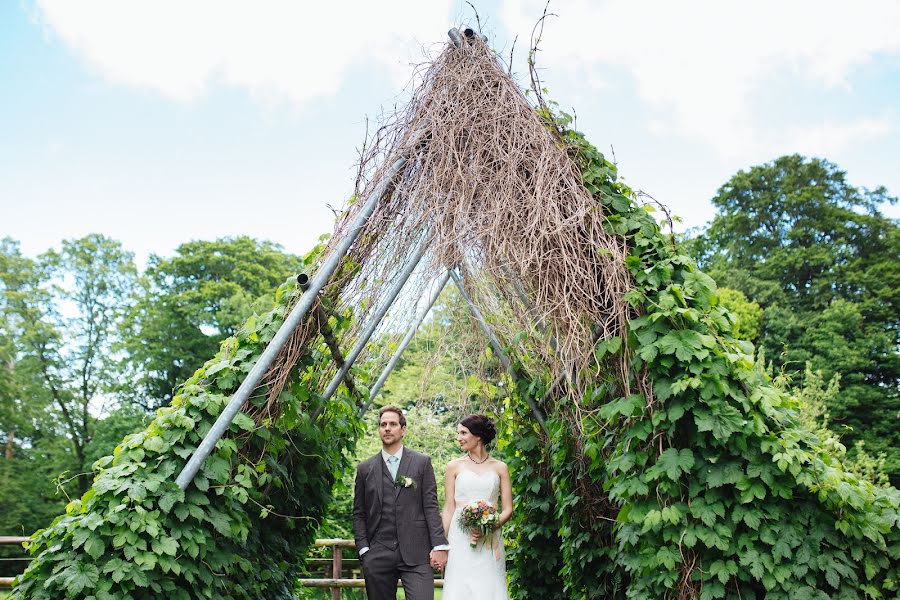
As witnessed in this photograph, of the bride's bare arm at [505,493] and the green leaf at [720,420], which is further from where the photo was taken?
the bride's bare arm at [505,493]

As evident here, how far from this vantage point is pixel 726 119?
31.5 meters

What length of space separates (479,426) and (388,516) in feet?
3.10

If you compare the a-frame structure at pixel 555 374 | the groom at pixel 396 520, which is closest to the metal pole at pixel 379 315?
the a-frame structure at pixel 555 374

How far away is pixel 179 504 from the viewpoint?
13.1 ft

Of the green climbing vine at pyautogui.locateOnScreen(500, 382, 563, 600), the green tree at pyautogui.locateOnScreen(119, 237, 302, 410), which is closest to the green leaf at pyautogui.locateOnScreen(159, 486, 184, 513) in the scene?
the green climbing vine at pyautogui.locateOnScreen(500, 382, 563, 600)

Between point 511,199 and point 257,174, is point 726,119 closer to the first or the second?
point 257,174

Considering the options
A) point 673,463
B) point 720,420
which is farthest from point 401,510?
point 720,420

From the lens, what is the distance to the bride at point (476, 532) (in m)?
5.26

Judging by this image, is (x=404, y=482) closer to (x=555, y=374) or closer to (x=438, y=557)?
(x=438, y=557)

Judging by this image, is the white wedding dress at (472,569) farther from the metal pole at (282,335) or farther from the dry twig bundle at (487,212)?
the metal pole at (282,335)

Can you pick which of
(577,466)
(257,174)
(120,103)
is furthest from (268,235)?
(577,466)

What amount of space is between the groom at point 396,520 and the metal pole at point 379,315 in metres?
0.69

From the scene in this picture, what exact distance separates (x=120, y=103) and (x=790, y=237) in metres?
23.3

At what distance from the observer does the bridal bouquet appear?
206 inches
